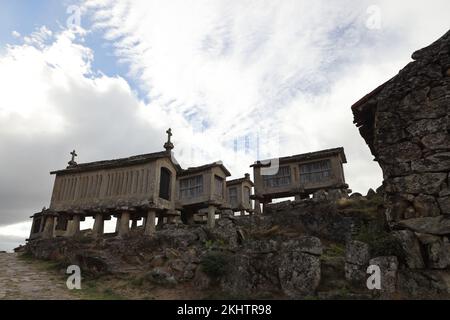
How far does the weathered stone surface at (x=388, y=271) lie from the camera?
553cm

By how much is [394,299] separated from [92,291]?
9.04 meters

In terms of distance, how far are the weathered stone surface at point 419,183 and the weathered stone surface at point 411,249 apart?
0.92 metres

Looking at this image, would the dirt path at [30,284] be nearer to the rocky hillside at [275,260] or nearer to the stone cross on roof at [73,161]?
the rocky hillside at [275,260]

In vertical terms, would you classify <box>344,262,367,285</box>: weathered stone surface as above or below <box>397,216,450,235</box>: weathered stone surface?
below

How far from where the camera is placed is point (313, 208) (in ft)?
44.3

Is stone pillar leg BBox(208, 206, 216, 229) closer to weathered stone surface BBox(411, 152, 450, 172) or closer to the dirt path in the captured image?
the dirt path

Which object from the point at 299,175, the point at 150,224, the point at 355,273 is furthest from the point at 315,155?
the point at 355,273

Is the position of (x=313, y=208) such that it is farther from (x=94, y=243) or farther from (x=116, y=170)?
(x=116, y=170)

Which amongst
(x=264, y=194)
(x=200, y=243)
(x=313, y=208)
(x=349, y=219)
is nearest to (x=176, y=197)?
(x=264, y=194)

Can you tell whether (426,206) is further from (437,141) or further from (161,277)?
(161,277)

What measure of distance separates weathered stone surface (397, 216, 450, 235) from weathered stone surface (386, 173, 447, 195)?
0.56 m

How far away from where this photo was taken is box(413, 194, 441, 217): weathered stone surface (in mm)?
5832

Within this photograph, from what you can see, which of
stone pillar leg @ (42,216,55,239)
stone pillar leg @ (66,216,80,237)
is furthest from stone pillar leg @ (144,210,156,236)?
stone pillar leg @ (42,216,55,239)
